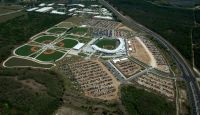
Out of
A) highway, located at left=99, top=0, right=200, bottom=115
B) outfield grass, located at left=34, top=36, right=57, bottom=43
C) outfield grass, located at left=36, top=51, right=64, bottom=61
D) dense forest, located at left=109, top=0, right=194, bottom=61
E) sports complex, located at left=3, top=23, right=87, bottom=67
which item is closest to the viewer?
highway, located at left=99, top=0, right=200, bottom=115

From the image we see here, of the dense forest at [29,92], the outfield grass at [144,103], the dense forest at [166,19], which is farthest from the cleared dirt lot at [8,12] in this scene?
the outfield grass at [144,103]

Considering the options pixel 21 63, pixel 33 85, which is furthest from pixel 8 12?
pixel 33 85

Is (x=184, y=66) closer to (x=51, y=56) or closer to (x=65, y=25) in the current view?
(x=51, y=56)

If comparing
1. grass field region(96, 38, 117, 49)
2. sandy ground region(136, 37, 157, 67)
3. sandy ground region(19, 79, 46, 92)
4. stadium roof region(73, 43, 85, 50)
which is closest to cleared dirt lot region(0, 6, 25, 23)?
stadium roof region(73, 43, 85, 50)

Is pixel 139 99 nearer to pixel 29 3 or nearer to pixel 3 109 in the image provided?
pixel 3 109

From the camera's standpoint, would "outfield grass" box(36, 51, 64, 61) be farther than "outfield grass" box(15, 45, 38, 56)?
No

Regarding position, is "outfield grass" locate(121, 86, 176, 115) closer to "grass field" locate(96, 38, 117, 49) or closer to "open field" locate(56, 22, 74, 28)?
"grass field" locate(96, 38, 117, 49)
